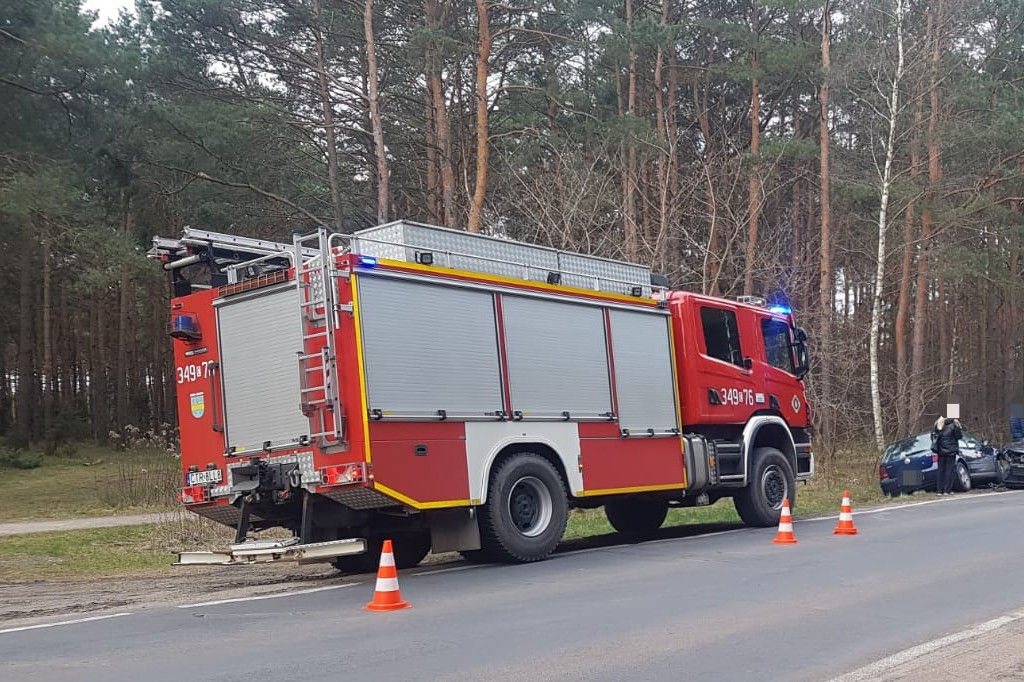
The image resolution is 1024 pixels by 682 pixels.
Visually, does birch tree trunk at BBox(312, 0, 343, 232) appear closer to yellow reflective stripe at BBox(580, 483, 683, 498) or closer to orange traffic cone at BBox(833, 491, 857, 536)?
yellow reflective stripe at BBox(580, 483, 683, 498)

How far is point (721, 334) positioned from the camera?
14609 millimetres

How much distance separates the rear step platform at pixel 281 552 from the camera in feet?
31.8

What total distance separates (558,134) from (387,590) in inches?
899

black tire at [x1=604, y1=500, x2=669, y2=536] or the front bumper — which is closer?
black tire at [x1=604, y1=500, x2=669, y2=536]

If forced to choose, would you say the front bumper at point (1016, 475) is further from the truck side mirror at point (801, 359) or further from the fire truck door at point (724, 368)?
the fire truck door at point (724, 368)

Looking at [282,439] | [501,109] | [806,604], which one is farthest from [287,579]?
[501,109]

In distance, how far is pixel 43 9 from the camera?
23.3 m

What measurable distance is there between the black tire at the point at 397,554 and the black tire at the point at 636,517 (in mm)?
3916

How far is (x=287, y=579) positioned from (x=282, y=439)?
1822 mm

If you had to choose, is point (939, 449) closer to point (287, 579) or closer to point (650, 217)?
point (650, 217)

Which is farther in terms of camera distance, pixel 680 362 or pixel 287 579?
pixel 680 362

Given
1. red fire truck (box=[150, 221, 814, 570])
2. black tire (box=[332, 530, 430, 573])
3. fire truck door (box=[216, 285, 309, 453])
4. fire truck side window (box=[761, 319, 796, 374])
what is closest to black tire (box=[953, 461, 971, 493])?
fire truck side window (box=[761, 319, 796, 374])

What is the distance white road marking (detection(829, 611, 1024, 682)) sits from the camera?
249 inches

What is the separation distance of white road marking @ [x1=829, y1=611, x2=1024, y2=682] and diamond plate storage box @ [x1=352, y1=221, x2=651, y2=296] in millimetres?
5721
